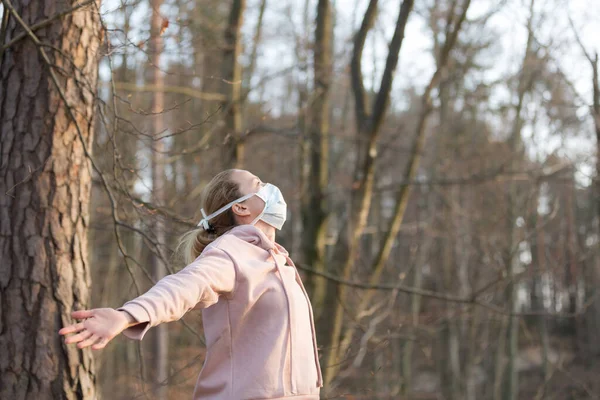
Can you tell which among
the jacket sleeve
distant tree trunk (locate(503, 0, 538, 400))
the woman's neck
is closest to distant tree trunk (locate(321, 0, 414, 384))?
the woman's neck

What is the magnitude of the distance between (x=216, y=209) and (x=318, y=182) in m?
4.93

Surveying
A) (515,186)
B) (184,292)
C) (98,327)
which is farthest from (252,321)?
(515,186)

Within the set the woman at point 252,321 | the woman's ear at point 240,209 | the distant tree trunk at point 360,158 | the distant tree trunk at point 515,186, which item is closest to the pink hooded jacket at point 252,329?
the woman at point 252,321

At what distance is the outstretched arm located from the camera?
1860mm

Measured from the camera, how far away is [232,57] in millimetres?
7547

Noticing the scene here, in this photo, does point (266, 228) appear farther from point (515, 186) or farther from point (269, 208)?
point (515, 186)

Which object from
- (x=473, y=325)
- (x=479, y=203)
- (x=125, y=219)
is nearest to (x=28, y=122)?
(x=125, y=219)

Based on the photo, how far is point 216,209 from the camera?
2.86 meters

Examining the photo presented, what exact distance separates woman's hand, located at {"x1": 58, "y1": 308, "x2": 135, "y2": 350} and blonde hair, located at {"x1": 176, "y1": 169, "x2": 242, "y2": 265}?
95 centimetres

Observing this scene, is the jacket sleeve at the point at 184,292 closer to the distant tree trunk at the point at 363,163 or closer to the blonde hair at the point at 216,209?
the blonde hair at the point at 216,209

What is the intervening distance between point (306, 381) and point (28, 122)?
6.37ft

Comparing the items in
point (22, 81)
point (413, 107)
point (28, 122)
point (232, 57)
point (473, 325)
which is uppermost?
point (413, 107)

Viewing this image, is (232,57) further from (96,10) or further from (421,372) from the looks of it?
(421,372)

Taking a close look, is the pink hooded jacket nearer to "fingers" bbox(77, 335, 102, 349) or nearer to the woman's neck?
the woman's neck
